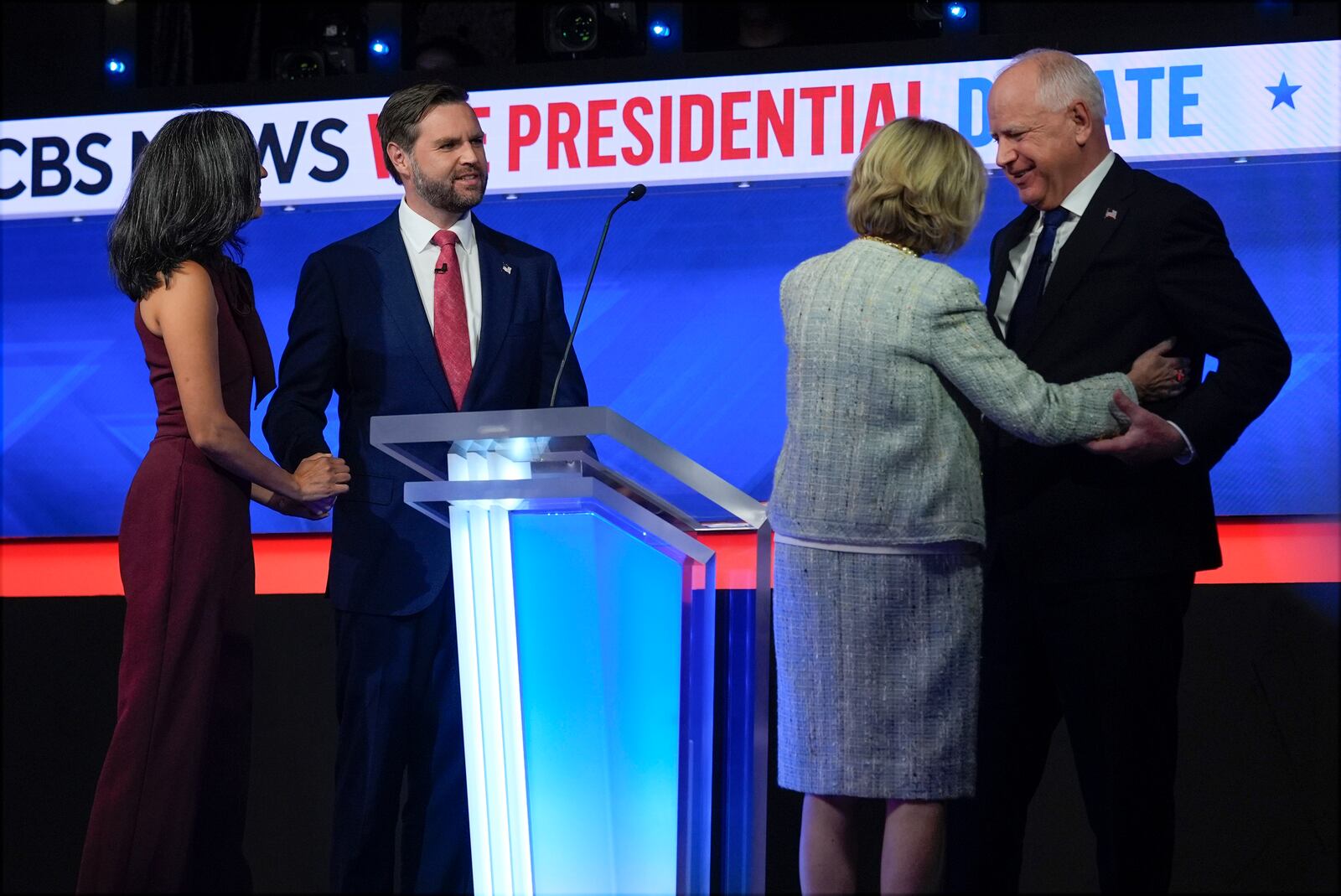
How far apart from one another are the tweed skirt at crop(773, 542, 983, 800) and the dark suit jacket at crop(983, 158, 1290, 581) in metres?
0.25

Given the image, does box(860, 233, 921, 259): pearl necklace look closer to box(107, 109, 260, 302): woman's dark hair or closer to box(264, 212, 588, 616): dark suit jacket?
box(264, 212, 588, 616): dark suit jacket

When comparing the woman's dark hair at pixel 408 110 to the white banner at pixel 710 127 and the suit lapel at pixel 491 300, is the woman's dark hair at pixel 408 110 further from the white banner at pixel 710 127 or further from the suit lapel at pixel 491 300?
the white banner at pixel 710 127

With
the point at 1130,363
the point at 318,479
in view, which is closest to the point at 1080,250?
the point at 1130,363

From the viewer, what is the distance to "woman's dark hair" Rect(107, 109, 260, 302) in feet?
8.58

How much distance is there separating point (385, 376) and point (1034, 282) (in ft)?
3.86

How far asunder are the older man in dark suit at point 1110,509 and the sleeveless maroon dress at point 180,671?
126 cm

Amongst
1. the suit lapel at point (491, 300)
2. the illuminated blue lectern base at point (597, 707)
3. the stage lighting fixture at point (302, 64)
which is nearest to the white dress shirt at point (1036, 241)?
the illuminated blue lectern base at point (597, 707)

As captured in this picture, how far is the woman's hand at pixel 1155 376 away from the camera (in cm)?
238

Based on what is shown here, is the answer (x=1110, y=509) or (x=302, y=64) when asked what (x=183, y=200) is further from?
(x=302, y=64)

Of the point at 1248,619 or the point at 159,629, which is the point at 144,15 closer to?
the point at 159,629

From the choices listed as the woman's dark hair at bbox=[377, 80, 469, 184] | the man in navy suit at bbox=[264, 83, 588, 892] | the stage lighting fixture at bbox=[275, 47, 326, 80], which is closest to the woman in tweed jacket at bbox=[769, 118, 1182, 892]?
the man in navy suit at bbox=[264, 83, 588, 892]

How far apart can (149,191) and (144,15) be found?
2296 mm

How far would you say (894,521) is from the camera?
7.29 feet

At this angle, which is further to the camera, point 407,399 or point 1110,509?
point 407,399
